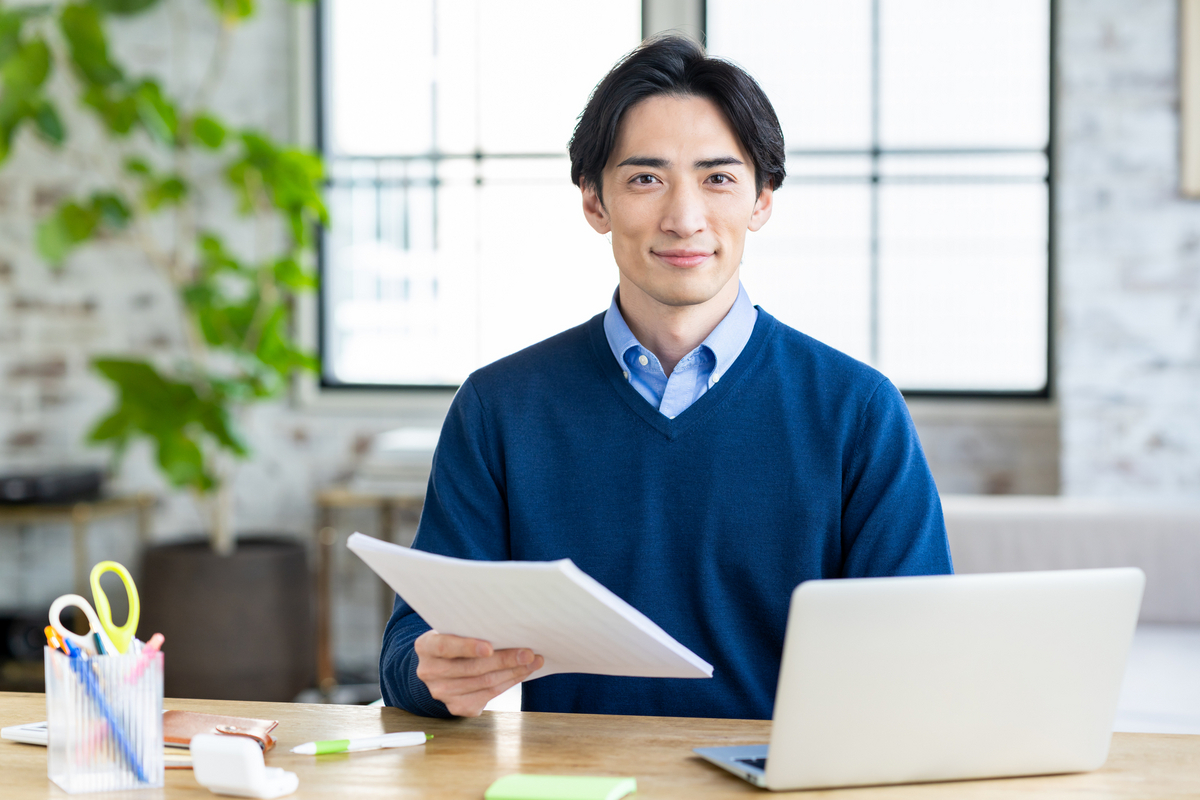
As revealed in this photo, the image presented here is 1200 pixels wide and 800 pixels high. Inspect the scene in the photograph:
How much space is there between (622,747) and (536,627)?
0.47ft

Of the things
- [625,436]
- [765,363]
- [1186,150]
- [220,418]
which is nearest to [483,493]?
[625,436]

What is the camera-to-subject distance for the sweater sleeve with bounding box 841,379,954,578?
4.33ft

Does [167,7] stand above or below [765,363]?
above

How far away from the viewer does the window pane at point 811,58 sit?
3.72 meters

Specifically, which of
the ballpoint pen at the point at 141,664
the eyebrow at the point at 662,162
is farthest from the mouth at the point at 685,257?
the ballpoint pen at the point at 141,664

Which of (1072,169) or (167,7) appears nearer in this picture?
(1072,169)

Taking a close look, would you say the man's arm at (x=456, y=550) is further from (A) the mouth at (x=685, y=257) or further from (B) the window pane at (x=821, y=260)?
(B) the window pane at (x=821, y=260)

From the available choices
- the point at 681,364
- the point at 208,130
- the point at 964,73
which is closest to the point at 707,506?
the point at 681,364

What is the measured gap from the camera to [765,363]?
146 cm

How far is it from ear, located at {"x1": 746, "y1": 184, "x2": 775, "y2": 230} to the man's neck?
0.08 meters

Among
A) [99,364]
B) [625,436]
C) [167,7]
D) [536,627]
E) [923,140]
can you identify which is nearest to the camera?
[536,627]

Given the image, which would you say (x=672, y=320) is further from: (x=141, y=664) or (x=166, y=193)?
(x=166, y=193)

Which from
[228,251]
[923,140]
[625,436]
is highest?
[923,140]

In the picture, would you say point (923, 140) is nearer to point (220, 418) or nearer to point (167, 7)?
point (220, 418)
